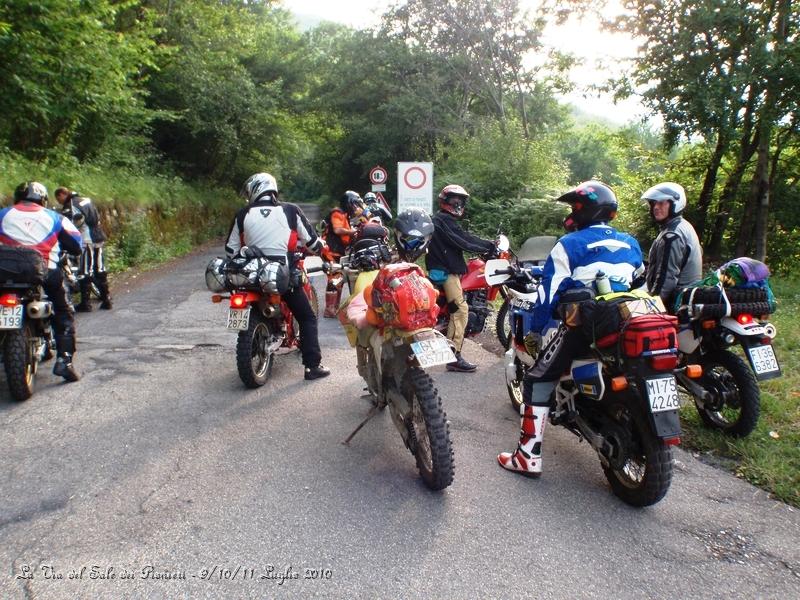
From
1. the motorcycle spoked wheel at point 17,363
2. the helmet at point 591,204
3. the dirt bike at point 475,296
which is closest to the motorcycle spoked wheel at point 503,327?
the dirt bike at point 475,296

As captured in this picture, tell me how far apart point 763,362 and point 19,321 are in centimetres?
555

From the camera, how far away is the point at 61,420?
14.4 ft

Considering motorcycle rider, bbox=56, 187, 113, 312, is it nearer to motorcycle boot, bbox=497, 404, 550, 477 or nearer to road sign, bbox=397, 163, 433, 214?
road sign, bbox=397, 163, 433, 214

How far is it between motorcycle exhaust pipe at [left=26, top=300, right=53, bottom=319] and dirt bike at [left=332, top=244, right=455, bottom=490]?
282 centimetres

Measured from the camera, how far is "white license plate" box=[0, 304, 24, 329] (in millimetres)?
4516

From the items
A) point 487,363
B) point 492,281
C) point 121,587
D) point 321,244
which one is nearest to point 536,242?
point 492,281

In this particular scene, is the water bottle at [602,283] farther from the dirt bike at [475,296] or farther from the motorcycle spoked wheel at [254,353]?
the motorcycle spoked wheel at [254,353]

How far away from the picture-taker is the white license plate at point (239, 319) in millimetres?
4949

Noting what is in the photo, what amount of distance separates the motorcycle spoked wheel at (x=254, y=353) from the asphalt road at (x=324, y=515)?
210 mm

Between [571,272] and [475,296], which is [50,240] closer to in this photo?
[475,296]

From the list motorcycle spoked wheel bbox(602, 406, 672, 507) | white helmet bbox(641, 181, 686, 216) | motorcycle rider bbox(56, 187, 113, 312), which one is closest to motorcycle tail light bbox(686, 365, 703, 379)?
motorcycle spoked wheel bbox(602, 406, 672, 507)

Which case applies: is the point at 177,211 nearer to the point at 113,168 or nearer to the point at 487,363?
the point at 113,168

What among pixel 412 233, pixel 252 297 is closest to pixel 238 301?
pixel 252 297

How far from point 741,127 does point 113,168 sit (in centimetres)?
1508
